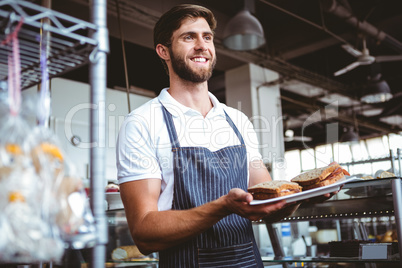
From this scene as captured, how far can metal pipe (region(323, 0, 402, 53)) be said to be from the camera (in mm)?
4703

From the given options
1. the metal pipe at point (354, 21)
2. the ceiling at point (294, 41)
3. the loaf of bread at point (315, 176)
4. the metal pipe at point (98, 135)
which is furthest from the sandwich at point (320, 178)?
the metal pipe at point (354, 21)

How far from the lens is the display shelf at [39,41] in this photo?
0.55 metres

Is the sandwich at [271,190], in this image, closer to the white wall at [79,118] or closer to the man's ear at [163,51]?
the man's ear at [163,51]

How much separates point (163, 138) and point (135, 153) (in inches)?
5.5

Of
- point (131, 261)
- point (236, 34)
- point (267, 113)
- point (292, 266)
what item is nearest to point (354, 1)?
point (267, 113)

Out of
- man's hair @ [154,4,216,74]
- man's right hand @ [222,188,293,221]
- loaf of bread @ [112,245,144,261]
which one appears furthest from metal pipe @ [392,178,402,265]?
loaf of bread @ [112,245,144,261]

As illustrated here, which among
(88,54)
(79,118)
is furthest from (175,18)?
(79,118)

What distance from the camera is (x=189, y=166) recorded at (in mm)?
1394

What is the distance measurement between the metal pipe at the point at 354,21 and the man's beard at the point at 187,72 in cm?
369

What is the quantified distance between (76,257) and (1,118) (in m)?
2.37

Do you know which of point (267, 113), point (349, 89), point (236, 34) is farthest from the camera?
point (349, 89)

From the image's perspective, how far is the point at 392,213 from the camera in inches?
66.2

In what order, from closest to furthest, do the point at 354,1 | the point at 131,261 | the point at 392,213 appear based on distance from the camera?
the point at 392,213, the point at 131,261, the point at 354,1

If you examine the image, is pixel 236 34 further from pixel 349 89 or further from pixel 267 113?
pixel 349 89
